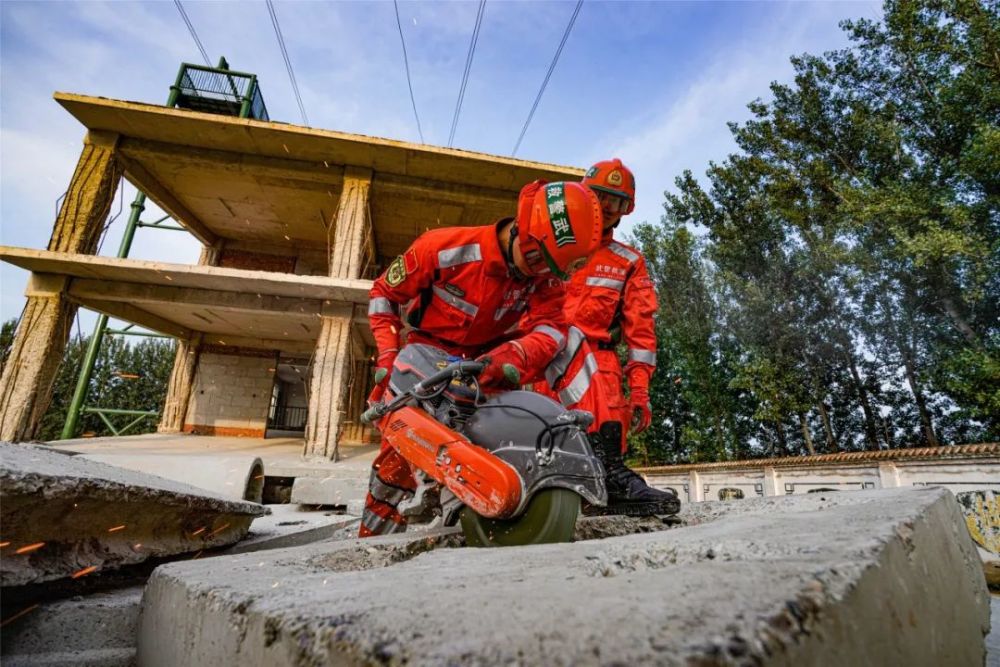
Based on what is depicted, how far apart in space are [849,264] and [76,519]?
21.5 meters

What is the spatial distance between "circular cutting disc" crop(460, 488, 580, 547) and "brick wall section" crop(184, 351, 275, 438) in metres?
10.9

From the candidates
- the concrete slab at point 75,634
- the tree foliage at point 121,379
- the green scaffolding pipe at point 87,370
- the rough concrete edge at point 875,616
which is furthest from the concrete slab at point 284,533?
the tree foliage at point 121,379

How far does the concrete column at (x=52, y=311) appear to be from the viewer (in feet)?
21.3

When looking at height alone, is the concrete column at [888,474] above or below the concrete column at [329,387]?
below

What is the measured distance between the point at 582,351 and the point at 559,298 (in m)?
0.61

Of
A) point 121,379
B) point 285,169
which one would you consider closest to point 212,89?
point 285,169

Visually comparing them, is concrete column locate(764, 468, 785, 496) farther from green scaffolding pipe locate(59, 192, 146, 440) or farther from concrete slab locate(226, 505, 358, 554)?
green scaffolding pipe locate(59, 192, 146, 440)

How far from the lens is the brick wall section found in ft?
35.3

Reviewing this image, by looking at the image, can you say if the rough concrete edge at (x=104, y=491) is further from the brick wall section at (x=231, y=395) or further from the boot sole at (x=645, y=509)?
the brick wall section at (x=231, y=395)

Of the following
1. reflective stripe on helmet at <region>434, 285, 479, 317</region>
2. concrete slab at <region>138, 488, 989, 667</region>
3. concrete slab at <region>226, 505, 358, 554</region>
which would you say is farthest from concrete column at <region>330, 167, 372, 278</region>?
concrete slab at <region>138, 488, 989, 667</region>

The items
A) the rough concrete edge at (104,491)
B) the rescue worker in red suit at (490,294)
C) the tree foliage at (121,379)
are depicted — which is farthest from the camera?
the tree foliage at (121,379)

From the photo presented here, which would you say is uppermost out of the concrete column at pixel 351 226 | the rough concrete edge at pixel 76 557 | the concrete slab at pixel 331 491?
the concrete column at pixel 351 226

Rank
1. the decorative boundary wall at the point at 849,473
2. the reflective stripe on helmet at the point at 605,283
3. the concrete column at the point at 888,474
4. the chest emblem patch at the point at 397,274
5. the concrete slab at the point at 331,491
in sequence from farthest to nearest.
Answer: the concrete column at the point at 888,474 → the decorative boundary wall at the point at 849,473 → the concrete slab at the point at 331,491 → the reflective stripe on helmet at the point at 605,283 → the chest emblem patch at the point at 397,274

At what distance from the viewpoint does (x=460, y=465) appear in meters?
1.55
